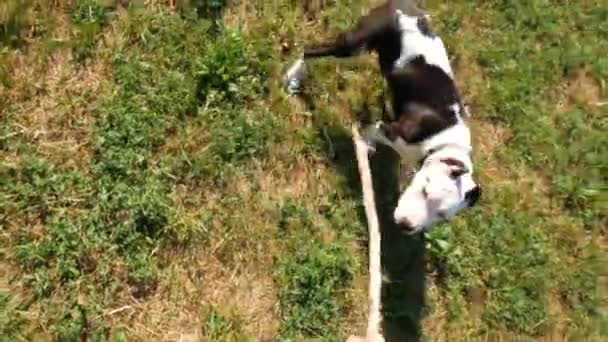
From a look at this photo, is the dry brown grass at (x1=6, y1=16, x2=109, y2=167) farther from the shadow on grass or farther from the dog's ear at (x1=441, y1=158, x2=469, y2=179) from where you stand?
the dog's ear at (x1=441, y1=158, x2=469, y2=179)

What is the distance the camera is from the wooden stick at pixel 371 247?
4.85 m

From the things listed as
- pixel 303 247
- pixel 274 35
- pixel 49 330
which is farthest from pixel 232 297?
pixel 274 35

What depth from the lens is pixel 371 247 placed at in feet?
16.7

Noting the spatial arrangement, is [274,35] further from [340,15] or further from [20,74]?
[20,74]

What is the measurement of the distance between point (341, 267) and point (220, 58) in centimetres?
163

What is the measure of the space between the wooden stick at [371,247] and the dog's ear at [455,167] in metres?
0.53

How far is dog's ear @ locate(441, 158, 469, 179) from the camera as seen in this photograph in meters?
5.01

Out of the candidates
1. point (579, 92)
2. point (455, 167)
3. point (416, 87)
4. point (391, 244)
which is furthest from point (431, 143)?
point (579, 92)

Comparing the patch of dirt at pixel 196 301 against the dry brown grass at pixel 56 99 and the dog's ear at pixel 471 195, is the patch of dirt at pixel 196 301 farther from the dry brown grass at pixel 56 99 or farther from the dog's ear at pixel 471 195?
the dog's ear at pixel 471 195

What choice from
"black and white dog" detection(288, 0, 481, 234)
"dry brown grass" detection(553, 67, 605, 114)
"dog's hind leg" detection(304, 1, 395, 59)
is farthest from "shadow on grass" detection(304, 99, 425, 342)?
"dry brown grass" detection(553, 67, 605, 114)

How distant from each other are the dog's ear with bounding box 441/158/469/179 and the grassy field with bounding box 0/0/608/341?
0.78 metres

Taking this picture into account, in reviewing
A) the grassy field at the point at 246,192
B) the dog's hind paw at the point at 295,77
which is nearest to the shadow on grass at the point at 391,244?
Answer: the grassy field at the point at 246,192

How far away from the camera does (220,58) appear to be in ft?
18.2

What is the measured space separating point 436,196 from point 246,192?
1329 millimetres
